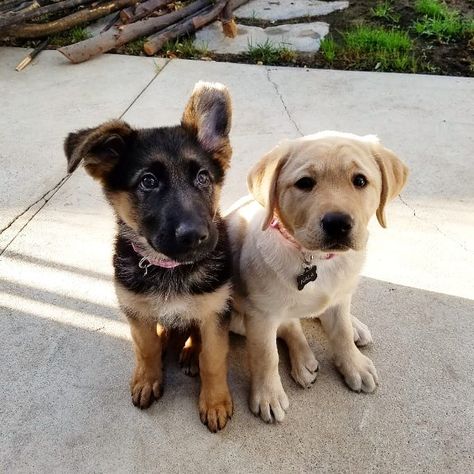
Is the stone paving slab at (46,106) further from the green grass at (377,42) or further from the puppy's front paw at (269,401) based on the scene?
the puppy's front paw at (269,401)

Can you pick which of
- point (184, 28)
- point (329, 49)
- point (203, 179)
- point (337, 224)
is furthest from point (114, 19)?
point (337, 224)

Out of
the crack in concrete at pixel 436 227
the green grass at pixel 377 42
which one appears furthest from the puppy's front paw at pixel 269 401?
the green grass at pixel 377 42

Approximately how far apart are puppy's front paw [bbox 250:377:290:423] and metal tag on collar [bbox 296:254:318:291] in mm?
559

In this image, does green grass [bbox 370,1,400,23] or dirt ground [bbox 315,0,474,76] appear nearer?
dirt ground [bbox 315,0,474,76]

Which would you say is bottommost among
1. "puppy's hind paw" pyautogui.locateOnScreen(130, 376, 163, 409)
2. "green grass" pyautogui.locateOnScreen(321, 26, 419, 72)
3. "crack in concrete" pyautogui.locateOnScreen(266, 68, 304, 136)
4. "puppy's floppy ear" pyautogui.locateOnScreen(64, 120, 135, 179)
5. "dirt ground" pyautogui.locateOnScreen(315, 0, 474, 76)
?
"dirt ground" pyautogui.locateOnScreen(315, 0, 474, 76)

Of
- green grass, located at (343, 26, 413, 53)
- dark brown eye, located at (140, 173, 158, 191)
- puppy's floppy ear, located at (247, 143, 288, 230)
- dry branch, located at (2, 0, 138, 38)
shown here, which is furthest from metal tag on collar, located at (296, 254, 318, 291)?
dry branch, located at (2, 0, 138, 38)

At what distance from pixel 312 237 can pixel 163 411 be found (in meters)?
1.21

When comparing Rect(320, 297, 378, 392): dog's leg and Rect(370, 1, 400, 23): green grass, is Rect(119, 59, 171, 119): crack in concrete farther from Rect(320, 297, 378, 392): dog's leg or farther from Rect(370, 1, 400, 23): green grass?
Rect(320, 297, 378, 392): dog's leg

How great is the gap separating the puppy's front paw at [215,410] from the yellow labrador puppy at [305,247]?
13 cm

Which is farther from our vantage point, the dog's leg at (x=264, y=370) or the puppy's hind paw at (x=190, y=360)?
the puppy's hind paw at (x=190, y=360)

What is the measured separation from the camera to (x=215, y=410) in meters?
2.51

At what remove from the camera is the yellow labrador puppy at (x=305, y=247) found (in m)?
2.12

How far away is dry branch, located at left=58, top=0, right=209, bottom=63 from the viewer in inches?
232

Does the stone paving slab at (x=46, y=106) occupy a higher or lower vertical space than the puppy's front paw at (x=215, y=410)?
higher
